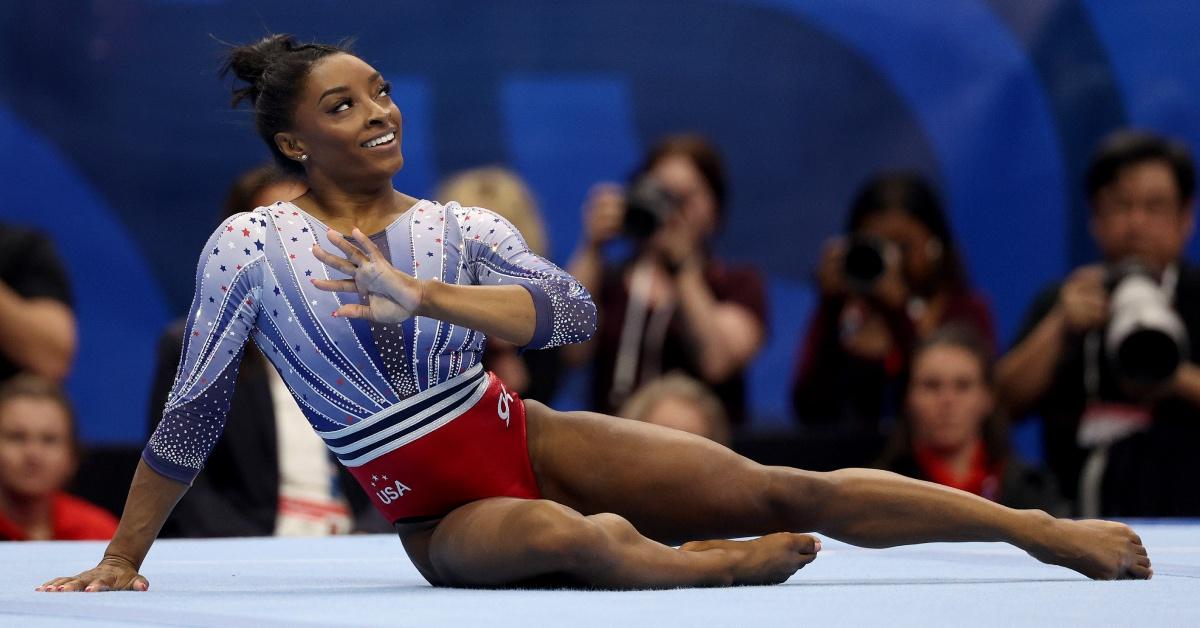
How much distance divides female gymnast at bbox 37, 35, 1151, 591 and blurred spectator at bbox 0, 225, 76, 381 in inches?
73.7

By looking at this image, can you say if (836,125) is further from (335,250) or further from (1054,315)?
(335,250)

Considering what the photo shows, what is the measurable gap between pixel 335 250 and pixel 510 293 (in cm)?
39


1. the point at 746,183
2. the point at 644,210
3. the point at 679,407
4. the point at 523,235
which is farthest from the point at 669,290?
the point at 746,183

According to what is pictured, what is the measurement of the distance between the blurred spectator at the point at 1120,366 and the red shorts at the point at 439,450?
91.7 inches

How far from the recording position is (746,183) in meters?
5.98

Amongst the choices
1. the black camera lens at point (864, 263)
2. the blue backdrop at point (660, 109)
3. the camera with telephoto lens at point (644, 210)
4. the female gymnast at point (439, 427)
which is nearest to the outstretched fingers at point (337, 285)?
the female gymnast at point (439, 427)

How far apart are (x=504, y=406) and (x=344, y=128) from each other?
59 centimetres

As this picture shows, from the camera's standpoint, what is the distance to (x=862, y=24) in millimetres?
5941

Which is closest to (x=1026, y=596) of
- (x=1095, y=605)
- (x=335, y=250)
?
(x=1095, y=605)

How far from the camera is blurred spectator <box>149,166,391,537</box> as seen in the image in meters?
4.23

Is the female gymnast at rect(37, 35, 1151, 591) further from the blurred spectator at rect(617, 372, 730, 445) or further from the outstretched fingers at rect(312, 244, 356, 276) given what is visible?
the blurred spectator at rect(617, 372, 730, 445)

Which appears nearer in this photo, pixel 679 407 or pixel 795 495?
pixel 795 495

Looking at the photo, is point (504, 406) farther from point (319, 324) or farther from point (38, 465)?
point (38, 465)

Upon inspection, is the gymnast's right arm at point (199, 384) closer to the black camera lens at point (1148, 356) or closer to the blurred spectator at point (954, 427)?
the blurred spectator at point (954, 427)
